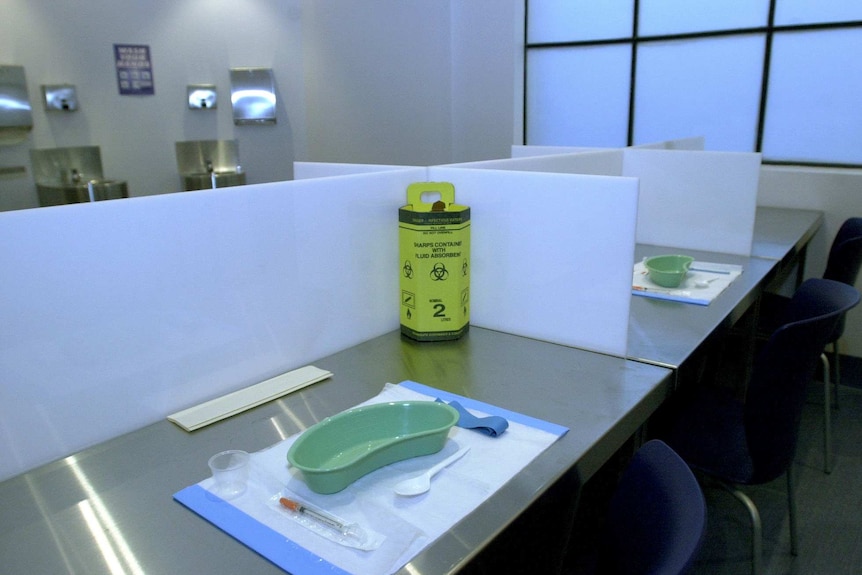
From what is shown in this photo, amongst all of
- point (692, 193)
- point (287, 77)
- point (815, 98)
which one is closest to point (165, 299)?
point (692, 193)

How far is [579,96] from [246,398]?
354 cm

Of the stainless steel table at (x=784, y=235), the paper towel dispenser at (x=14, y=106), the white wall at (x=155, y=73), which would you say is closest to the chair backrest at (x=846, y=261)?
the stainless steel table at (x=784, y=235)

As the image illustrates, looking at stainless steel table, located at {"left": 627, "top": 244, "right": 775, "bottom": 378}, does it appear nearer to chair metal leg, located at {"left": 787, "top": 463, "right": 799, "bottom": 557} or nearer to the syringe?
chair metal leg, located at {"left": 787, "top": 463, "right": 799, "bottom": 557}

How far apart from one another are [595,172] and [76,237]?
161cm

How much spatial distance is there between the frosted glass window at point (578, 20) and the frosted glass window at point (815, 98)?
0.90 m

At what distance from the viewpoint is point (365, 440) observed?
958 millimetres

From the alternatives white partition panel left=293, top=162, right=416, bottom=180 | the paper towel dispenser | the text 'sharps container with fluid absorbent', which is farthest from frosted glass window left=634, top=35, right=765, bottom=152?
the paper towel dispenser

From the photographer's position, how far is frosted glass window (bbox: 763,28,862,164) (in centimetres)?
307

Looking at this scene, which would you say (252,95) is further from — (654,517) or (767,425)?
(654,517)

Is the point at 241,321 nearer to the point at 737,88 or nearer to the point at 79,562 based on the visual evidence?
the point at 79,562

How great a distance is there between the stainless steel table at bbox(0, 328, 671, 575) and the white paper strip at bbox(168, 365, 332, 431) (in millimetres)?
16

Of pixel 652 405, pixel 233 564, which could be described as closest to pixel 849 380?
pixel 652 405

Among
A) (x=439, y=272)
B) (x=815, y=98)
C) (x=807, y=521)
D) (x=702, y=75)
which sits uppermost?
(x=702, y=75)

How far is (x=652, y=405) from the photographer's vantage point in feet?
3.70
